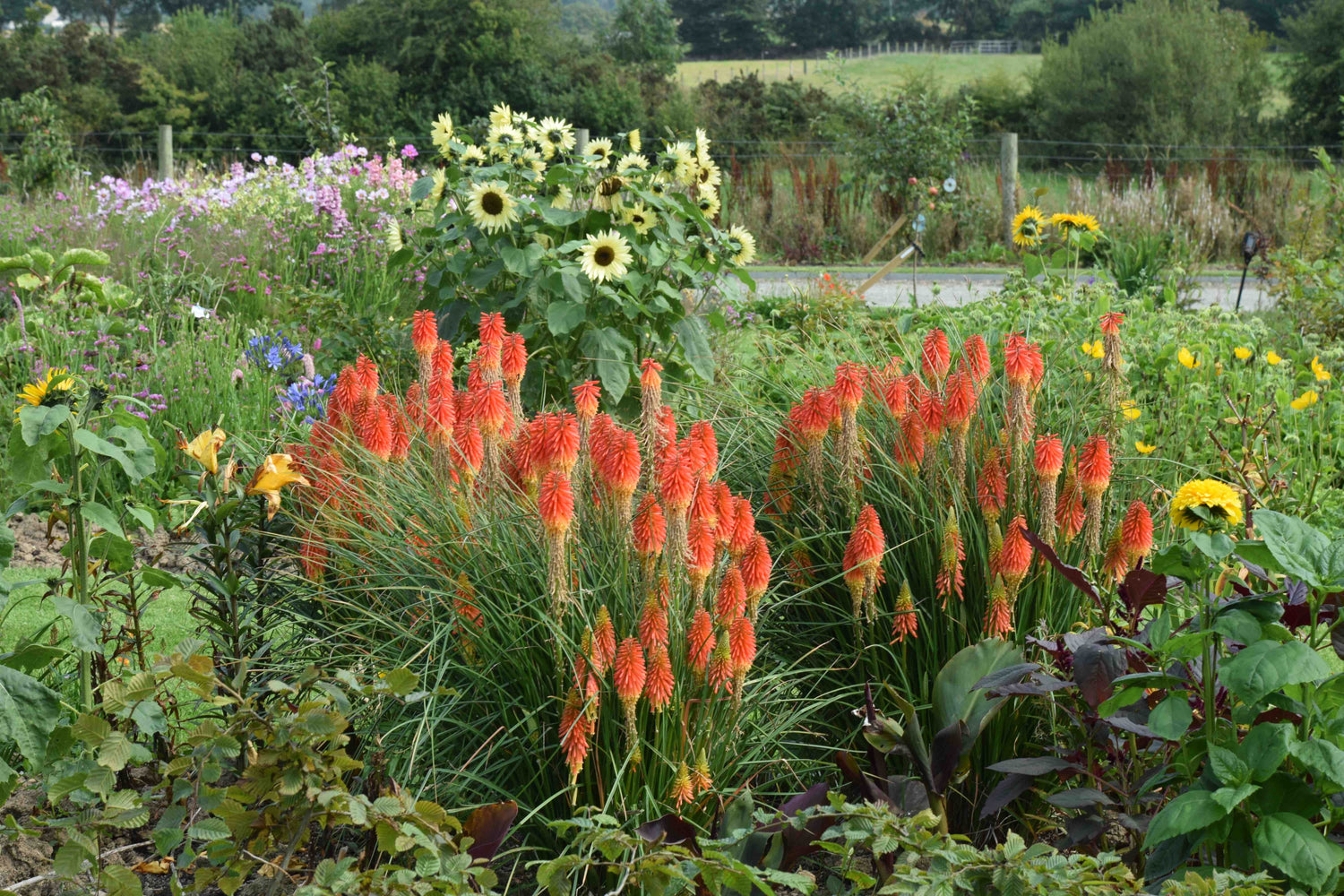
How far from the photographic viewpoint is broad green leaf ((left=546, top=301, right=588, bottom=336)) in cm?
420

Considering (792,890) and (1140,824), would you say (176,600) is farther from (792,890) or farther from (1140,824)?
(1140,824)

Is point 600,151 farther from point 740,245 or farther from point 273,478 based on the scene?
point 273,478

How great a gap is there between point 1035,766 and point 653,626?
2.53 ft

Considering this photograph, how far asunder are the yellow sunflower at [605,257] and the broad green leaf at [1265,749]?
2770 mm

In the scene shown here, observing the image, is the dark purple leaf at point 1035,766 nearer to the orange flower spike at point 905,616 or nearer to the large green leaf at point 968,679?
the large green leaf at point 968,679

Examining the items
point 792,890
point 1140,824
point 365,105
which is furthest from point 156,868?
point 365,105

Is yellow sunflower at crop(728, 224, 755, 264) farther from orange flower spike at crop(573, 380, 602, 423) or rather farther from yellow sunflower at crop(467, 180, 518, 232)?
orange flower spike at crop(573, 380, 602, 423)

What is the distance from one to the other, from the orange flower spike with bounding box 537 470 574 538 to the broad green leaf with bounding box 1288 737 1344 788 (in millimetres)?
1159

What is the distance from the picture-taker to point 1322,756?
1751 mm

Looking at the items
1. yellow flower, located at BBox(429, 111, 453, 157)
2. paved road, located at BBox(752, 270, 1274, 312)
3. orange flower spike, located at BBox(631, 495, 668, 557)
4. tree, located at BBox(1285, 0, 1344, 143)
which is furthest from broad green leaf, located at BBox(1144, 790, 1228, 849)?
tree, located at BBox(1285, 0, 1344, 143)

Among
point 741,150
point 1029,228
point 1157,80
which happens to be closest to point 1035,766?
point 1029,228

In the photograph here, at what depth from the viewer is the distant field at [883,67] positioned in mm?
47625

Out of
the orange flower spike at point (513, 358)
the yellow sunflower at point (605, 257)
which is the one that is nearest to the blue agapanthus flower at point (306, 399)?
the yellow sunflower at point (605, 257)

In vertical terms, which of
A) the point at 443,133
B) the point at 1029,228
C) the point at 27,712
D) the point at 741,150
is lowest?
the point at 27,712
